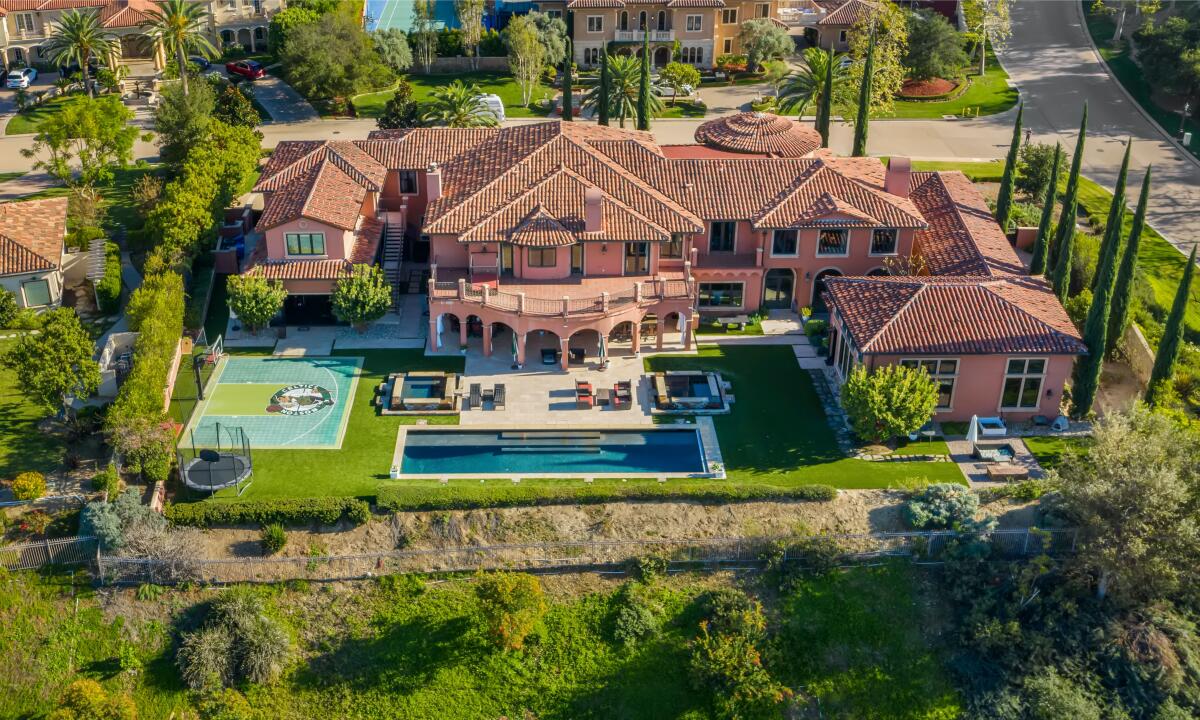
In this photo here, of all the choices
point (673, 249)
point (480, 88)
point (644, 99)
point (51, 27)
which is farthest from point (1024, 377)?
point (51, 27)

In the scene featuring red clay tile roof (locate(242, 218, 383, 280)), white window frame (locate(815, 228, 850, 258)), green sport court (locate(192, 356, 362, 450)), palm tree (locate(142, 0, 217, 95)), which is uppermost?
palm tree (locate(142, 0, 217, 95))

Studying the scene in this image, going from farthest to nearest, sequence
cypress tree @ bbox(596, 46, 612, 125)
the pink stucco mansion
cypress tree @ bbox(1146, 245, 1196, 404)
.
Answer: cypress tree @ bbox(596, 46, 612, 125) < the pink stucco mansion < cypress tree @ bbox(1146, 245, 1196, 404)

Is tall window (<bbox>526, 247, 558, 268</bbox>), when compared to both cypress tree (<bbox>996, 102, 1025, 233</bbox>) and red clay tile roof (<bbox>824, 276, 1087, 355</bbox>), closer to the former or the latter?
red clay tile roof (<bbox>824, 276, 1087, 355</bbox>)

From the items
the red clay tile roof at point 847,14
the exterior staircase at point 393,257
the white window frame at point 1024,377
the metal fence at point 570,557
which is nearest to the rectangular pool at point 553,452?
the metal fence at point 570,557

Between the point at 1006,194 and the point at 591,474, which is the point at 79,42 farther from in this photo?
the point at 1006,194

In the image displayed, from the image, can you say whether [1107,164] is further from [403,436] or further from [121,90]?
[121,90]

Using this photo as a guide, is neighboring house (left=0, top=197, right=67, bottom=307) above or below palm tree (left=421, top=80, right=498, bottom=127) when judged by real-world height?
below

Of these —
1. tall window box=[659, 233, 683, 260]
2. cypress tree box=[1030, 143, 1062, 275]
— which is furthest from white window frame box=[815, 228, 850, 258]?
cypress tree box=[1030, 143, 1062, 275]
